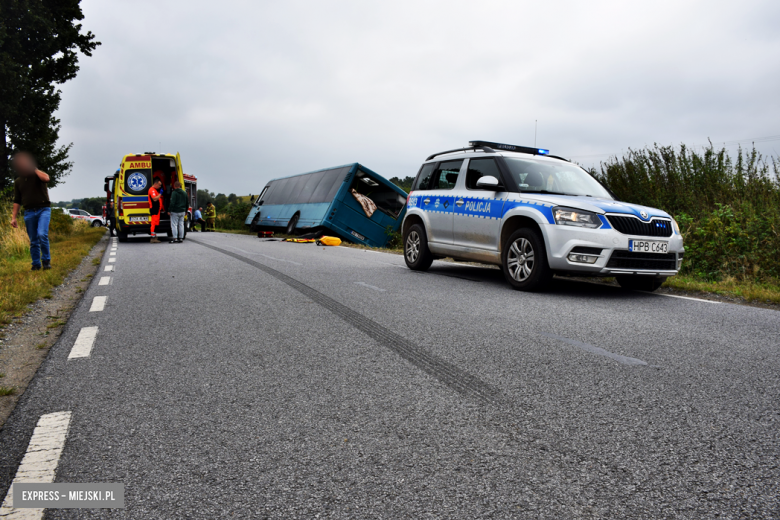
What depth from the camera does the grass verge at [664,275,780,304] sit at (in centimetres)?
742

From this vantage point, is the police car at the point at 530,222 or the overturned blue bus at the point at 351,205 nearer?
the police car at the point at 530,222

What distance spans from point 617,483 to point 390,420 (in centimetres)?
116

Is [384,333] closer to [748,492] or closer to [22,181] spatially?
[748,492]

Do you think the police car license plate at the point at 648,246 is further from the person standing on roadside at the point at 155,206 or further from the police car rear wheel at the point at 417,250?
the person standing on roadside at the point at 155,206

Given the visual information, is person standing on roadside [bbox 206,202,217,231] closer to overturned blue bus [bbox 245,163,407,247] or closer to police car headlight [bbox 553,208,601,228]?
overturned blue bus [bbox 245,163,407,247]

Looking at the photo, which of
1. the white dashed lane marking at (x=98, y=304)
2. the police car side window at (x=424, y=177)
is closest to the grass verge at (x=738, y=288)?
the police car side window at (x=424, y=177)

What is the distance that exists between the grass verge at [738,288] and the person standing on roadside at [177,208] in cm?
1578

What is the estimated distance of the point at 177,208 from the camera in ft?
64.6

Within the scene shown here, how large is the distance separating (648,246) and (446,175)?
3.74 meters

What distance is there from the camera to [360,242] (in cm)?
2139

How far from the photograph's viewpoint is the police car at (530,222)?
7395 mm

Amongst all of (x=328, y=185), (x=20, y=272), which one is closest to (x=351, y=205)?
(x=328, y=185)

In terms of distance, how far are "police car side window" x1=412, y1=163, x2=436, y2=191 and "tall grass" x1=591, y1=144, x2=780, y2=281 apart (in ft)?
15.3

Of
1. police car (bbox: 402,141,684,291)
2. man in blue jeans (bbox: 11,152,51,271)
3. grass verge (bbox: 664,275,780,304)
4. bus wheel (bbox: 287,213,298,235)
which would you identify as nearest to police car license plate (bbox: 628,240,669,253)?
police car (bbox: 402,141,684,291)
